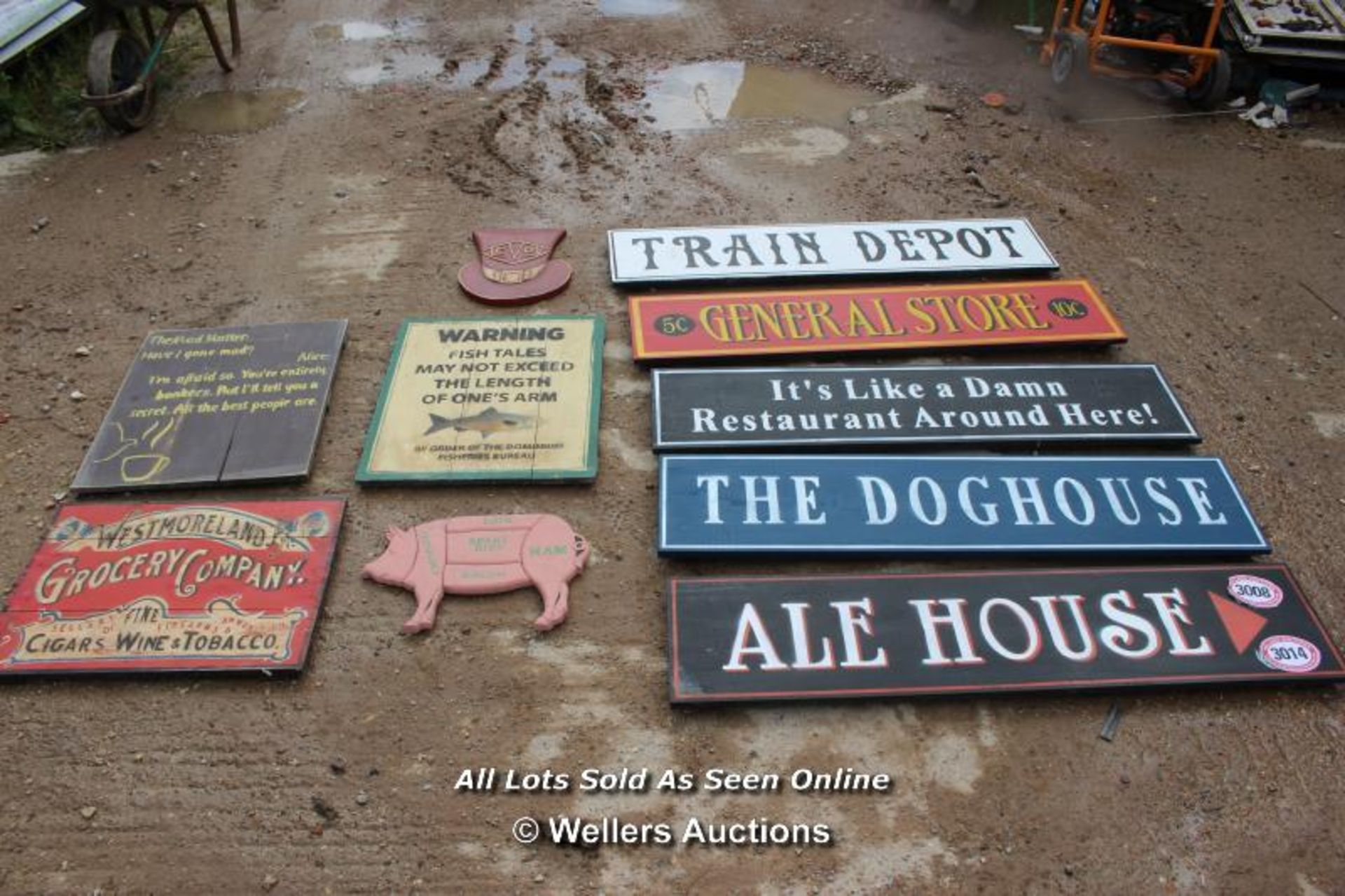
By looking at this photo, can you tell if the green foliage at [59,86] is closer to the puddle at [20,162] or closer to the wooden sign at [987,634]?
the puddle at [20,162]

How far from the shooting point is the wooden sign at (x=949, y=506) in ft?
18.0

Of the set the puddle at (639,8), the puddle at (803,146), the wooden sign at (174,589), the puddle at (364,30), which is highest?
the puddle at (639,8)

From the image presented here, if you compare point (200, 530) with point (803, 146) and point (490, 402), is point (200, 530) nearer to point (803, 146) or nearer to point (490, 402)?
point (490, 402)

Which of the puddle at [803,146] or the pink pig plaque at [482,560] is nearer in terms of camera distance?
the pink pig plaque at [482,560]

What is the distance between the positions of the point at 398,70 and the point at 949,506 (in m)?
8.23

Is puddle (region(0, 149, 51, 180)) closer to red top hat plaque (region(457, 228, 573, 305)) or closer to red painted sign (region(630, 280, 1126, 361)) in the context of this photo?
red top hat plaque (region(457, 228, 573, 305))

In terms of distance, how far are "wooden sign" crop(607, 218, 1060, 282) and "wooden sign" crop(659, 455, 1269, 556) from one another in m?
2.14

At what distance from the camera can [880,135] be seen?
9.55 m

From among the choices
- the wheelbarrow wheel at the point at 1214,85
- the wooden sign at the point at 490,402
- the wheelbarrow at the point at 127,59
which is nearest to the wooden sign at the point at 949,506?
the wooden sign at the point at 490,402

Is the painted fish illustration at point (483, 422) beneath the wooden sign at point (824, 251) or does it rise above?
beneath

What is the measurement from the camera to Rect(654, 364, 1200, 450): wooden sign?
6125 mm

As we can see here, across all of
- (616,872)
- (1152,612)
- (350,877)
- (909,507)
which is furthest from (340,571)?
(1152,612)

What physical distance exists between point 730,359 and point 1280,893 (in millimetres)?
4274

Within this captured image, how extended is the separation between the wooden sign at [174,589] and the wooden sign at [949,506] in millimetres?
2095
